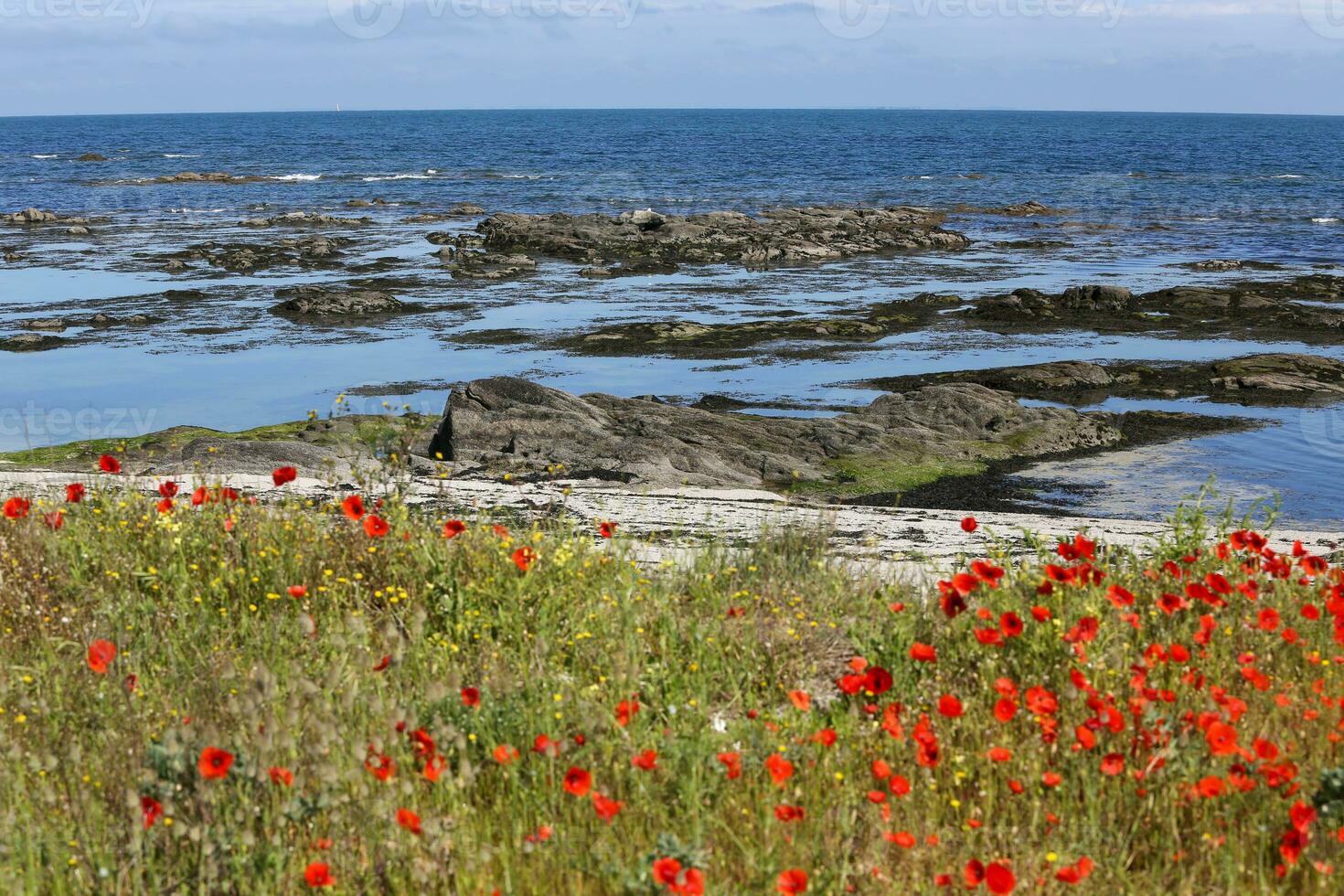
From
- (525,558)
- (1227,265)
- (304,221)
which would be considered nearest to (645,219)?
(304,221)

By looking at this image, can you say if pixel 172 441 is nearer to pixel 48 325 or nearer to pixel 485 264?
pixel 48 325

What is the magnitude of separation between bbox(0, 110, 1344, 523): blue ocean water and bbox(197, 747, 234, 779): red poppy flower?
1112cm

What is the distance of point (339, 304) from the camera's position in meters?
26.2

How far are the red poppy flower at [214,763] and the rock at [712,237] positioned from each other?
32.5 meters

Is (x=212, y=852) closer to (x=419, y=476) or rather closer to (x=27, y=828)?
(x=27, y=828)

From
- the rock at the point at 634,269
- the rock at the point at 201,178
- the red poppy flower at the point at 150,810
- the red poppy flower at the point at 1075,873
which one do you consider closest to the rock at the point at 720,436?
the red poppy flower at the point at 150,810

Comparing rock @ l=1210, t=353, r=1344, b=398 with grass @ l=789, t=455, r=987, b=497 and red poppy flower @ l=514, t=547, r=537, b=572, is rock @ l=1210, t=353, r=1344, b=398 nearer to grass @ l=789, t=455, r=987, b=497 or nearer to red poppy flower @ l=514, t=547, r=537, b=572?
grass @ l=789, t=455, r=987, b=497

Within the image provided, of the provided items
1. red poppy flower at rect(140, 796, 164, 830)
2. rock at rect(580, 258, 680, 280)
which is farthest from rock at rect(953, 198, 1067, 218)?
red poppy flower at rect(140, 796, 164, 830)

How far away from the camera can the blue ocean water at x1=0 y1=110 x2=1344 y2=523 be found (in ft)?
59.7

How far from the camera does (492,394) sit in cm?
1348

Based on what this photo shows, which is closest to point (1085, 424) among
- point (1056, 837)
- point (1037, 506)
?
point (1037, 506)

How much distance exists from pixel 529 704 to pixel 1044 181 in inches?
2709

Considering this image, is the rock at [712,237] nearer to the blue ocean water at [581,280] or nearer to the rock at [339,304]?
the blue ocean water at [581,280]

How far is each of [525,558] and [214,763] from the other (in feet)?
6.64
